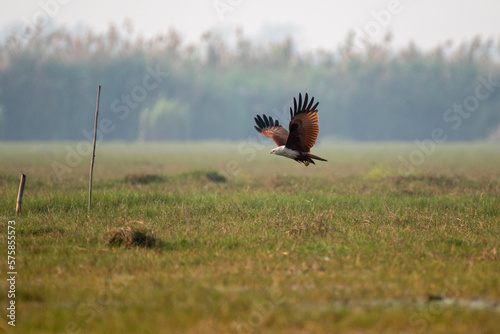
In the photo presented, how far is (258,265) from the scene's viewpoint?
7.97m

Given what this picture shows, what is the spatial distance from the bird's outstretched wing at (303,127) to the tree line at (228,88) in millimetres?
66503

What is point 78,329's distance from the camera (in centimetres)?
563

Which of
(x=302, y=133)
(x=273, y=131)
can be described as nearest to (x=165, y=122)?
(x=273, y=131)

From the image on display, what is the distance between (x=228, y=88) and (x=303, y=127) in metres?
82.6

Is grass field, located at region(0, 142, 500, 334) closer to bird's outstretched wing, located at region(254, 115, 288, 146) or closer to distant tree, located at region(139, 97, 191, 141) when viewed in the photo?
bird's outstretched wing, located at region(254, 115, 288, 146)

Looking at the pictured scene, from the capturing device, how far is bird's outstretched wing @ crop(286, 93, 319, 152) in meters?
10.9

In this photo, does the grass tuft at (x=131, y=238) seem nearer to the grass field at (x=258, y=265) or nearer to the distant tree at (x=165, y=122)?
the grass field at (x=258, y=265)

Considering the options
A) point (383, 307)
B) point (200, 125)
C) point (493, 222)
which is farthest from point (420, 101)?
point (383, 307)

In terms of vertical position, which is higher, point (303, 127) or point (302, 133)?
point (303, 127)

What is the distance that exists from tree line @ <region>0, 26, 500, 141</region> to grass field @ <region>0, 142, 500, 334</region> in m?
65.3

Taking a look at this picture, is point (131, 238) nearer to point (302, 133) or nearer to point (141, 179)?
point (302, 133)

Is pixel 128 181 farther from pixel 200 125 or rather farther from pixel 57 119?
pixel 200 125

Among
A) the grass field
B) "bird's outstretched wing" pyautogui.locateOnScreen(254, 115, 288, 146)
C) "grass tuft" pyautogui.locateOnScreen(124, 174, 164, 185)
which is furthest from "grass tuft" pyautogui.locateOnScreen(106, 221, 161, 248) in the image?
"grass tuft" pyautogui.locateOnScreen(124, 174, 164, 185)

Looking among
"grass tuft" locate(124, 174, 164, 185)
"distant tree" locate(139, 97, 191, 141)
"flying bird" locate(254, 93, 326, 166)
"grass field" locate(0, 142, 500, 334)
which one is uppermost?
"distant tree" locate(139, 97, 191, 141)
